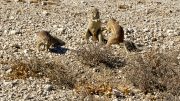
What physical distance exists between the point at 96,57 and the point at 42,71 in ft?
5.15

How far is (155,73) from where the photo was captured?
40.1ft

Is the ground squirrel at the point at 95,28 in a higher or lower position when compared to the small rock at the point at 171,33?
higher

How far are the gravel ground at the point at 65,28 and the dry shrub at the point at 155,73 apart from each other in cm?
37

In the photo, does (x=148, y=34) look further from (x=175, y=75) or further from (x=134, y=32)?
(x=175, y=75)

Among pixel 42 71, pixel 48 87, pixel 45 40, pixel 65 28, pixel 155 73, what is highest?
pixel 45 40

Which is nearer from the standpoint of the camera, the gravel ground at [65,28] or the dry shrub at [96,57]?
the gravel ground at [65,28]

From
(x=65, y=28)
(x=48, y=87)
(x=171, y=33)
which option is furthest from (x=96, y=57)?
(x=171, y=33)

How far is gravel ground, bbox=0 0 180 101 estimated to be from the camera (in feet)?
36.3

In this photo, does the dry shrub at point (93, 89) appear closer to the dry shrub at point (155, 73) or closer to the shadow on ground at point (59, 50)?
the dry shrub at point (155, 73)

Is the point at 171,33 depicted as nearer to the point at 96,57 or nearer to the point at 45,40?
the point at 96,57

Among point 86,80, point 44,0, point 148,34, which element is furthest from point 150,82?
point 44,0

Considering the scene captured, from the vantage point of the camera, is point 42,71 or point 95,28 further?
point 95,28

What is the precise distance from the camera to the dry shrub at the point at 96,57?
1273cm

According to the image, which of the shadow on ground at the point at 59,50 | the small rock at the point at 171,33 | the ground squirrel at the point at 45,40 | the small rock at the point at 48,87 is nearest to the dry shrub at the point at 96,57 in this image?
the shadow on ground at the point at 59,50
